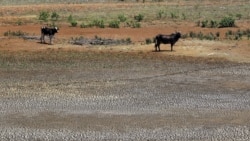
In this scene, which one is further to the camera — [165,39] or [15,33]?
[15,33]

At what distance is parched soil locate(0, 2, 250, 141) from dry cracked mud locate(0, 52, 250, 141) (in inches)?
1.0

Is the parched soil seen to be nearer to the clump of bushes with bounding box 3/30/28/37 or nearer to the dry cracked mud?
the dry cracked mud

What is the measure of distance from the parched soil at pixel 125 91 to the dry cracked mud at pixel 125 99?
0.08 ft

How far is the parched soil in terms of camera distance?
45.0ft

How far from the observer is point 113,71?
21766mm

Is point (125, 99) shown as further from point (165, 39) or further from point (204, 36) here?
point (204, 36)

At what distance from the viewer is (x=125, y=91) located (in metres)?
18.1

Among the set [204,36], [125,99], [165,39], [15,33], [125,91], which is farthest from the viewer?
[15,33]

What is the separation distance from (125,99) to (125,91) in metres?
1.14

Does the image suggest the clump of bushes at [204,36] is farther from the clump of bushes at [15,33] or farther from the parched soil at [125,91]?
the clump of bushes at [15,33]

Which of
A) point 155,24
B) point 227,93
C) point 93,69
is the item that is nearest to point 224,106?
point 227,93

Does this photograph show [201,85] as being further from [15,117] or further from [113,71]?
[15,117]

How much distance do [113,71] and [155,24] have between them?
19.2 m

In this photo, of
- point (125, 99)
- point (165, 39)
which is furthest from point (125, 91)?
point (165, 39)
